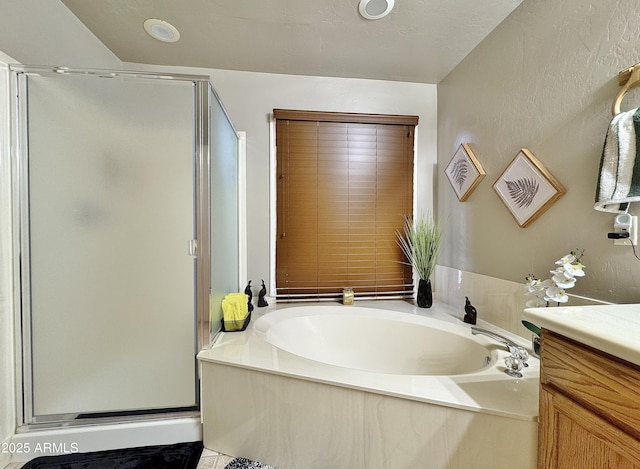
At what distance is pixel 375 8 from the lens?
4.44 feet

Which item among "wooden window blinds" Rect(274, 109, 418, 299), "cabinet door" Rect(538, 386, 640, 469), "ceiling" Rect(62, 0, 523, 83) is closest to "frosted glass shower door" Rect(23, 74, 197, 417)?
"ceiling" Rect(62, 0, 523, 83)

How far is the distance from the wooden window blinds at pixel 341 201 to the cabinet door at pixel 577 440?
1.35 metres

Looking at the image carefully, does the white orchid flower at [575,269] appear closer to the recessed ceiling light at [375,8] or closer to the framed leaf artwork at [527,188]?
the framed leaf artwork at [527,188]

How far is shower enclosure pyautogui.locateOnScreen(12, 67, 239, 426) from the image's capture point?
119cm

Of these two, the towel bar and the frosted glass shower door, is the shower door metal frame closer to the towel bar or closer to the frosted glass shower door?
the frosted glass shower door

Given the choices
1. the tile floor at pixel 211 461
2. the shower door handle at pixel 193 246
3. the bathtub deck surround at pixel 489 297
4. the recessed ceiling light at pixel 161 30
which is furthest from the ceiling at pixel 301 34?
the tile floor at pixel 211 461

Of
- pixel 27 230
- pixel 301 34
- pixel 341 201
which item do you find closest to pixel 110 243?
pixel 27 230

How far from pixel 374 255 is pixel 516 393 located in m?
1.20

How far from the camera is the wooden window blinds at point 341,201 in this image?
197 cm

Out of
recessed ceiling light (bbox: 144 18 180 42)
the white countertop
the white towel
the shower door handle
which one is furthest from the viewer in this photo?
recessed ceiling light (bbox: 144 18 180 42)

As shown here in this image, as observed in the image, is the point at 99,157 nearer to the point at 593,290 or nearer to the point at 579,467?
the point at 579,467

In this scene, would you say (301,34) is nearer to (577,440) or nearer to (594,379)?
(594,379)

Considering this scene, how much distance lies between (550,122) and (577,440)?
1.22 m

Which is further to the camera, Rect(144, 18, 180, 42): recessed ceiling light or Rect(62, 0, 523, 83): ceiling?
Rect(144, 18, 180, 42): recessed ceiling light
